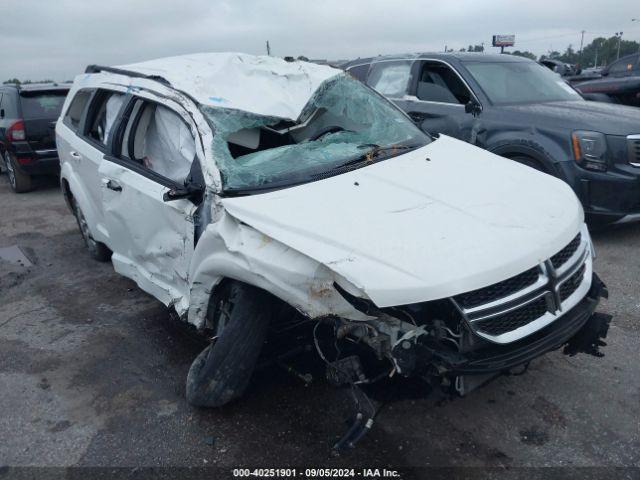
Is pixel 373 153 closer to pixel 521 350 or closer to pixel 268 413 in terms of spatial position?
pixel 521 350

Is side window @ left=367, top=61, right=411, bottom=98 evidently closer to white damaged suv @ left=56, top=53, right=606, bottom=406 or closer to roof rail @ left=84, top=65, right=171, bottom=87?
white damaged suv @ left=56, top=53, right=606, bottom=406

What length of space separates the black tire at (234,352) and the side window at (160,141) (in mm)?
998

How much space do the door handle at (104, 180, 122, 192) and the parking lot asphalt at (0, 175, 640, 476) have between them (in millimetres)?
1048

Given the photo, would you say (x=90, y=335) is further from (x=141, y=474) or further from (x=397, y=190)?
(x=397, y=190)

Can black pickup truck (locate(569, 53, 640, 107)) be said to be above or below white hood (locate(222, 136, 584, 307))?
below

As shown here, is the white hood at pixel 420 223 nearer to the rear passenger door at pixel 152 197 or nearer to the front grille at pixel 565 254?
the front grille at pixel 565 254

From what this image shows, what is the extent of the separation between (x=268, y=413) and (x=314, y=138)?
69.7 inches

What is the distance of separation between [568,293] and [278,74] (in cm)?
244

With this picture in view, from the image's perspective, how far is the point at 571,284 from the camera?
2740 millimetres

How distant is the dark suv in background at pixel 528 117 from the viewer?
4973 millimetres

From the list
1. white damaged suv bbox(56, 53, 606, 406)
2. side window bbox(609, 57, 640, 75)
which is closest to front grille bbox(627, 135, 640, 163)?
Answer: white damaged suv bbox(56, 53, 606, 406)

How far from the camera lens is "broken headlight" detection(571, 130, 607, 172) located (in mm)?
4969

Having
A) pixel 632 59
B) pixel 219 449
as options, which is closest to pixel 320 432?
pixel 219 449

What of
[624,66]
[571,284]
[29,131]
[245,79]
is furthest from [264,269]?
[624,66]
